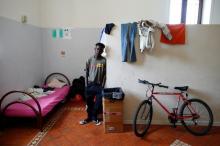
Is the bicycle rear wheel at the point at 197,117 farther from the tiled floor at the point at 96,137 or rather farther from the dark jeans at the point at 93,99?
the dark jeans at the point at 93,99

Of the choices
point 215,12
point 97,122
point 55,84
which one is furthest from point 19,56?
point 215,12

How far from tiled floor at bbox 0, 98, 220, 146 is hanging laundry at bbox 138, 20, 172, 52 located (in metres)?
1.38

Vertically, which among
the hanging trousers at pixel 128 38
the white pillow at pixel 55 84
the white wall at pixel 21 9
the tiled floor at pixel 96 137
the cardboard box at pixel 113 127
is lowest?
the tiled floor at pixel 96 137

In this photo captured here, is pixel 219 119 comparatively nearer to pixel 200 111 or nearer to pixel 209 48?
pixel 200 111

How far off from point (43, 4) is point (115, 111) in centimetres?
342

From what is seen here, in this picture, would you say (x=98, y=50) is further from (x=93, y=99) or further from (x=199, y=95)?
(x=199, y=95)

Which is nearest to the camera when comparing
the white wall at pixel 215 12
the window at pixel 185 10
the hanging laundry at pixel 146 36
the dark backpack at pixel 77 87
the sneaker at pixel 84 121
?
the hanging laundry at pixel 146 36

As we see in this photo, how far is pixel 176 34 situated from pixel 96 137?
2048mm

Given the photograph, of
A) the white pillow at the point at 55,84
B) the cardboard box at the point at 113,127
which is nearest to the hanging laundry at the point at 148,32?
the cardboard box at the point at 113,127

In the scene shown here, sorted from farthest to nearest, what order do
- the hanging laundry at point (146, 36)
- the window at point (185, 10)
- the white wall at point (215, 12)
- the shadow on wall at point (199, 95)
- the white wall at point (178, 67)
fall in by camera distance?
1. the window at point (185, 10)
2. the white wall at point (215, 12)
3. the shadow on wall at point (199, 95)
4. the white wall at point (178, 67)
5. the hanging laundry at point (146, 36)

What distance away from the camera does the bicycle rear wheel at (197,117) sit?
2898 mm

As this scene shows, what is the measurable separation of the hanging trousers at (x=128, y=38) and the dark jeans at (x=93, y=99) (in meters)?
0.79

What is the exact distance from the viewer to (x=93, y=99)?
3.33 meters

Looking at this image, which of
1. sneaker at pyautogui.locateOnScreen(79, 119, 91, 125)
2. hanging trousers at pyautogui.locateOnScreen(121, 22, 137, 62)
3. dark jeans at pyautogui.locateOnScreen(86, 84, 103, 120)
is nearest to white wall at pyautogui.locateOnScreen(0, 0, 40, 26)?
dark jeans at pyautogui.locateOnScreen(86, 84, 103, 120)
